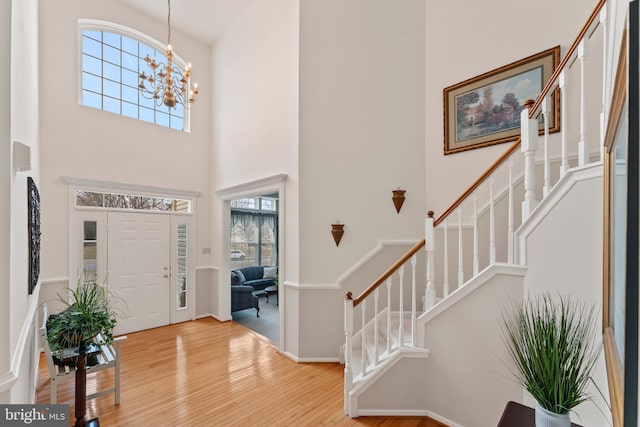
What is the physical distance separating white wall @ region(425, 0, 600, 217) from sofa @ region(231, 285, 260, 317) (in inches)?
156

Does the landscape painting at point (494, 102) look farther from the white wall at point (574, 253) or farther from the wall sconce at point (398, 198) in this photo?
the white wall at point (574, 253)

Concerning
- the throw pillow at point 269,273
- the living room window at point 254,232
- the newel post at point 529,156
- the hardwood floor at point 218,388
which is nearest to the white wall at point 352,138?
the hardwood floor at point 218,388

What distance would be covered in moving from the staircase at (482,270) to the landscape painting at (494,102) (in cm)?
22

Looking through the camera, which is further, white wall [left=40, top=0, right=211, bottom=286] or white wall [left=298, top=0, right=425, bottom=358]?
white wall [left=40, top=0, right=211, bottom=286]

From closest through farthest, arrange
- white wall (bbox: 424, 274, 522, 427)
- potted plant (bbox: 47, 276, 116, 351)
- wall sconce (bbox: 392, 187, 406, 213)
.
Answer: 1. white wall (bbox: 424, 274, 522, 427)
2. potted plant (bbox: 47, 276, 116, 351)
3. wall sconce (bbox: 392, 187, 406, 213)

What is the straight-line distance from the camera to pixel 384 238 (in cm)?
369

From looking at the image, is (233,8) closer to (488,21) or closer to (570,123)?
(488,21)

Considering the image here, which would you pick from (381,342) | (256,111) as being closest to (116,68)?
(256,111)

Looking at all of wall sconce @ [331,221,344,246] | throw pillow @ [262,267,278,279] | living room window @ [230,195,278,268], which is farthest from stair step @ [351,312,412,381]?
living room window @ [230,195,278,268]

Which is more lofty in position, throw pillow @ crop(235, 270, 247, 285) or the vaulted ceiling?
the vaulted ceiling

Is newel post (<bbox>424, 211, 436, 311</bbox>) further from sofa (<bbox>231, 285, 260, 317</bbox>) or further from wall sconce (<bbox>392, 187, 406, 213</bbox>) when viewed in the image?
sofa (<bbox>231, 285, 260, 317</bbox>)

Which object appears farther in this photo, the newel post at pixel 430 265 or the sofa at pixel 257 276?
the sofa at pixel 257 276

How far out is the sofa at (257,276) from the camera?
287 inches

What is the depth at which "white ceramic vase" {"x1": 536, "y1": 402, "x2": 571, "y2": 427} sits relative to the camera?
108 centimetres
